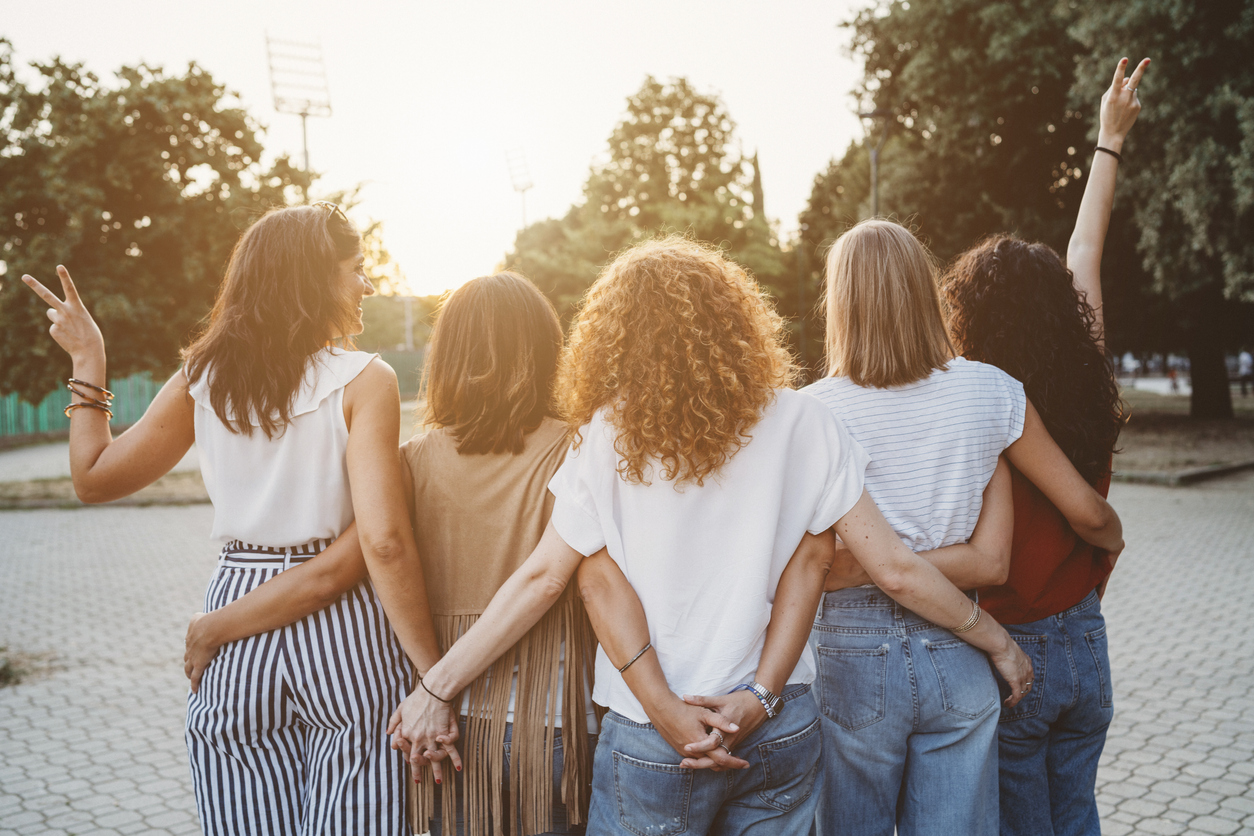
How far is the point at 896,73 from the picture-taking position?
2244 centimetres

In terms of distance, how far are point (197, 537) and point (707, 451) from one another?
11.4 meters

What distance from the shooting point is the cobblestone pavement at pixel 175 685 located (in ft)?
13.3

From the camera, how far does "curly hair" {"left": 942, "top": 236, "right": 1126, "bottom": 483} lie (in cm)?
224

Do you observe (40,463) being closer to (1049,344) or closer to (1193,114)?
(1049,344)

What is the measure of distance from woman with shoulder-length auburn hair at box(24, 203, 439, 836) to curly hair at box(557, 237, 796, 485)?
519mm

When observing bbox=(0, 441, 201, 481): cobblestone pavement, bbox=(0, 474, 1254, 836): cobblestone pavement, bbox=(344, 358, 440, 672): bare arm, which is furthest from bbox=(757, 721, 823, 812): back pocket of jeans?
bbox=(0, 441, 201, 481): cobblestone pavement

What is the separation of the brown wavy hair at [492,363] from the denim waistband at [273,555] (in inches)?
16.3

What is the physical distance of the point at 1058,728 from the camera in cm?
226

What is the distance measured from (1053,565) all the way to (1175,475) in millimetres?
13714

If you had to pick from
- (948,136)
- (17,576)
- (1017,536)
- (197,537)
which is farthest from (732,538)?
(948,136)

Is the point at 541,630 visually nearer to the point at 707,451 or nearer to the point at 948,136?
the point at 707,451

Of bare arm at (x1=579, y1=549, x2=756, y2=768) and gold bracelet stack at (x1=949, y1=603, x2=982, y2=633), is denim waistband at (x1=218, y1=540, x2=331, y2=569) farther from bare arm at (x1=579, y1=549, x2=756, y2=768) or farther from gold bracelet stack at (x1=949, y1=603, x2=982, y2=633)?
gold bracelet stack at (x1=949, y1=603, x2=982, y2=633)

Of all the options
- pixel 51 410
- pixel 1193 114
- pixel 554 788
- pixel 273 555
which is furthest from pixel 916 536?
pixel 51 410

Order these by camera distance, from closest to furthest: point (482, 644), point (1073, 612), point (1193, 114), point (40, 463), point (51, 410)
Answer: point (482, 644)
point (1073, 612)
point (1193, 114)
point (40, 463)
point (51, 410)
